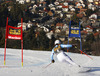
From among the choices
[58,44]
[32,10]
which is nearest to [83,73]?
[58,44]

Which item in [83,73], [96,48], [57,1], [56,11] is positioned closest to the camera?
[83,73]

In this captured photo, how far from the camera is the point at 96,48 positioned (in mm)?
56719

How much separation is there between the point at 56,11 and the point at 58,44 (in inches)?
6052

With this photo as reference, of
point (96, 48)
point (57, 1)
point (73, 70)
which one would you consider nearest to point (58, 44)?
point (73, 70)

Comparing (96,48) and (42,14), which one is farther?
(42,14)

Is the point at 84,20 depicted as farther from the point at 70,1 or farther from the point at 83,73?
the point at 83,73

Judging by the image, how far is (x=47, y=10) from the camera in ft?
529

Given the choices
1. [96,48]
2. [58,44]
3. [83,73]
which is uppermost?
[58,44]

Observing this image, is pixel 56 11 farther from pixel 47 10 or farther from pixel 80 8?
pixel 80 8

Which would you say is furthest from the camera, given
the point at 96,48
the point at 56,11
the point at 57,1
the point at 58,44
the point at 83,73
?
the point at 57,1

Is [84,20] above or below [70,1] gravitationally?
below

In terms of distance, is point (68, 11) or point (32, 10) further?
point (68, 11)

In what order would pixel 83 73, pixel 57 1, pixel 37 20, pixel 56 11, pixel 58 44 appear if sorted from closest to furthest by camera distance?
1. pixel 83 73
2. pixel 58 44
3. pixel 37 20
4. pixel 56 11
5. pixel 57 1

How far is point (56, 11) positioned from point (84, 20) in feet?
98.8
